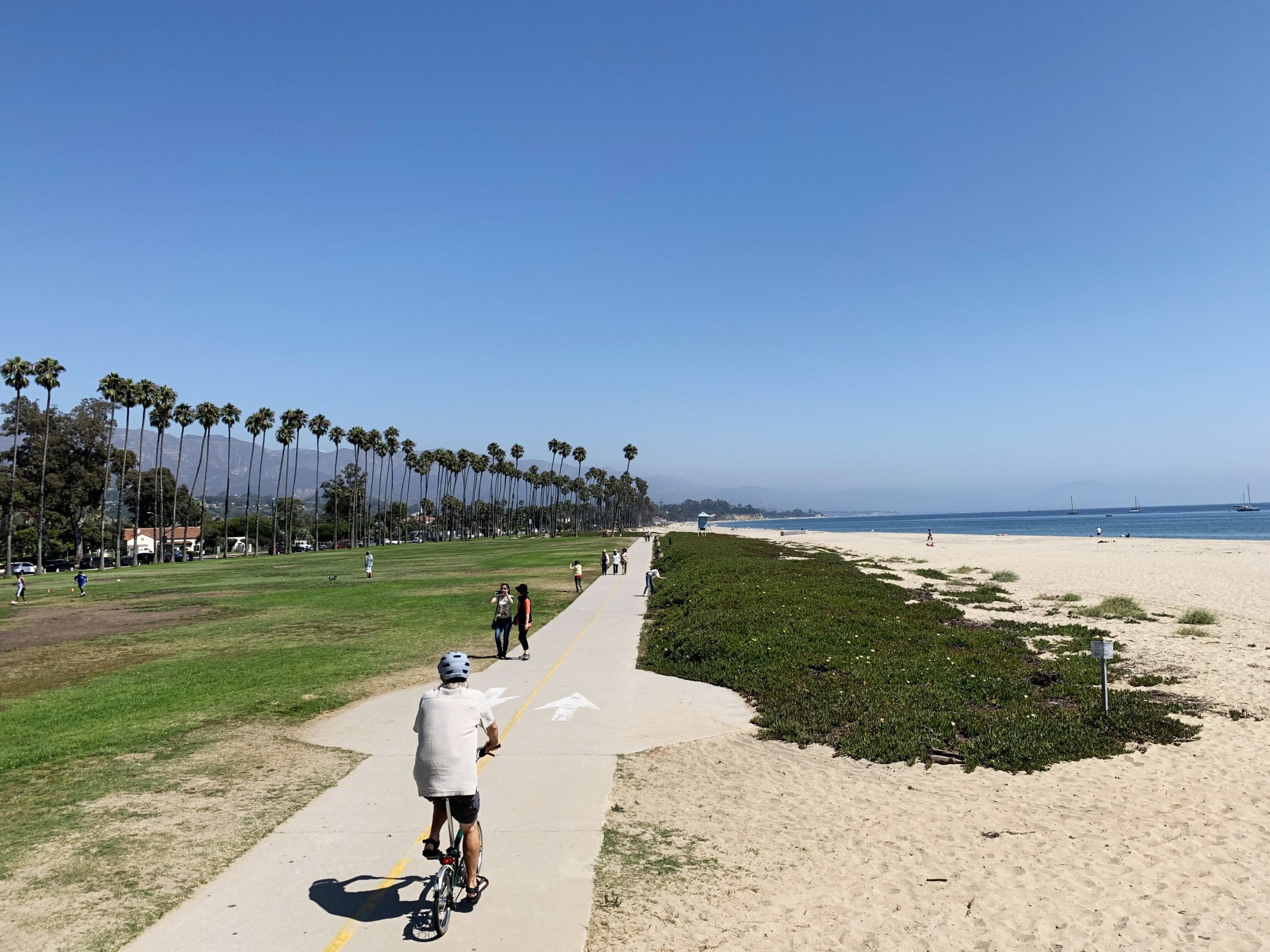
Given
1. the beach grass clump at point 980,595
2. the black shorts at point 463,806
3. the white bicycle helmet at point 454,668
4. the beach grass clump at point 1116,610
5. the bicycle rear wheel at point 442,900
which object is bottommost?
the beach grass clump at point 980,595

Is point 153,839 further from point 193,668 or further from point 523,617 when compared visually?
point 193,668

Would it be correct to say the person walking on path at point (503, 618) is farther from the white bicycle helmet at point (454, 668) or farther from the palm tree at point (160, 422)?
the palm tree at point (160, 422)

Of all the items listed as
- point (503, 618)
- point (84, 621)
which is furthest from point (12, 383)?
point (503, 618)

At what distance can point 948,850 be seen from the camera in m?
7.52

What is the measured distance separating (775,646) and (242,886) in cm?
1274

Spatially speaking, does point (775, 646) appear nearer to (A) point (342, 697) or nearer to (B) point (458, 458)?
(A) point (342, 697)

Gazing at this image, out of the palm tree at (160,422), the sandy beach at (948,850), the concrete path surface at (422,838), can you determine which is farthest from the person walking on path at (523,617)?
the palm tree at (160,422)

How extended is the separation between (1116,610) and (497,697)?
2398 cm

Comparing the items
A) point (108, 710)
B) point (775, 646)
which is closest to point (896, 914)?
point (775, 646)

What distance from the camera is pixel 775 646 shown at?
56.7 feet

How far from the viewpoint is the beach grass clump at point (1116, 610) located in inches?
995

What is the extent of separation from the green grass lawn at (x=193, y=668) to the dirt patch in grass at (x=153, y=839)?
42 centimetres

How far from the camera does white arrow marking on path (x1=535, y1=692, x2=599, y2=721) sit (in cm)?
1265

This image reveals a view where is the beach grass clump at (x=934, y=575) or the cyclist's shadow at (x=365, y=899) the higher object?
the cyclist's shadow at (x=365, y=899)
